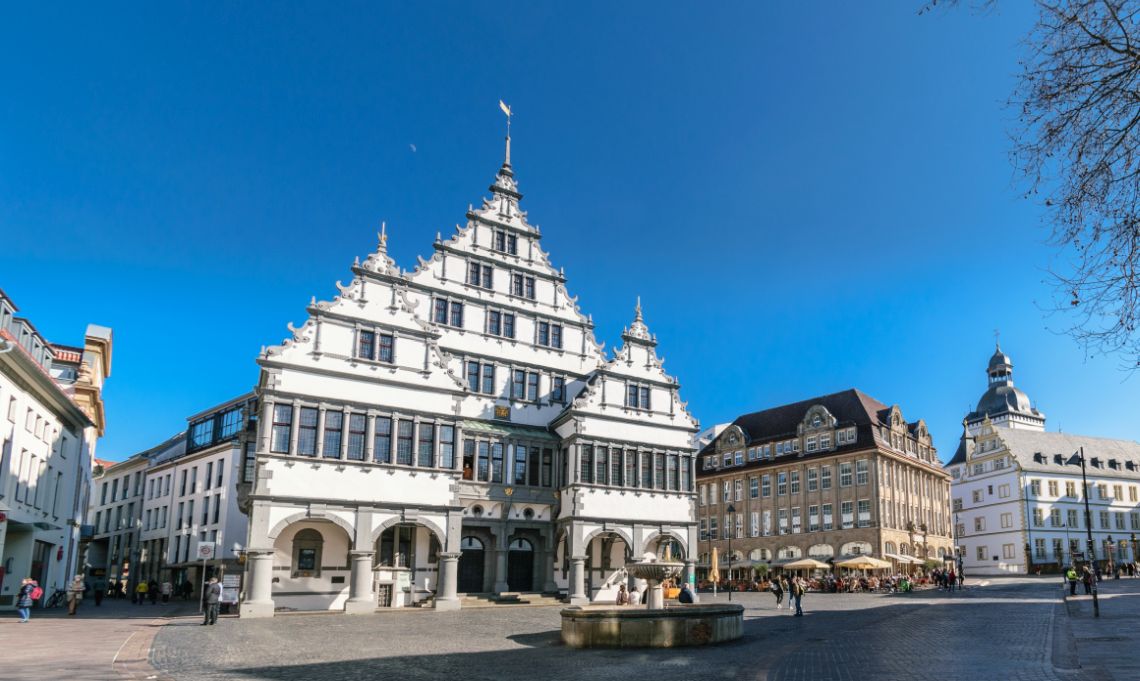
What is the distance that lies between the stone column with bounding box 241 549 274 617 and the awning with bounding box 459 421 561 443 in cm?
1137

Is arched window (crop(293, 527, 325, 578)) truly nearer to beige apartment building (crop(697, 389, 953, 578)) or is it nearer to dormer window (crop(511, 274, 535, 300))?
dormer window (crop(511, 274, 535, 300))

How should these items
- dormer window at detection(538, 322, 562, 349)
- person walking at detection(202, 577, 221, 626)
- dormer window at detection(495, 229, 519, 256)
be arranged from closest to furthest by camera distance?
person walking at detection(202, 577, 221, 626), dormer window at detection(495, 229, 519, 256), dormer window at detection(538, 322, 562, 349)

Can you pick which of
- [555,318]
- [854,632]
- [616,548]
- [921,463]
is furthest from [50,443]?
[921,463]

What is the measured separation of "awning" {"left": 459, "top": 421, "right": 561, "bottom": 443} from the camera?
4181 centimetres

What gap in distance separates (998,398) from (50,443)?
125 meters

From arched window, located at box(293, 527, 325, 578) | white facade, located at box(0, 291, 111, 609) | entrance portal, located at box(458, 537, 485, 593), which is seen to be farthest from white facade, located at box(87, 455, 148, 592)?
arched window, located at box(293, 527, 325, 578)

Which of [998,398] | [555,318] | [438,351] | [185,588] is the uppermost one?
[998,398]

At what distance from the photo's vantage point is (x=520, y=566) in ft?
140

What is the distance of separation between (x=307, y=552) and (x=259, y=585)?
137 inches

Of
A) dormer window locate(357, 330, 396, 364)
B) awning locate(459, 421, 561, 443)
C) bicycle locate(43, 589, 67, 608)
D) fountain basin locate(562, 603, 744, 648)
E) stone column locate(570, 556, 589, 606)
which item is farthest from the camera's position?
awning locate(459, 421, 561, 443)

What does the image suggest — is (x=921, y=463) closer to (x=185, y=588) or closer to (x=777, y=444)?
Answer: (x=777, y=444)

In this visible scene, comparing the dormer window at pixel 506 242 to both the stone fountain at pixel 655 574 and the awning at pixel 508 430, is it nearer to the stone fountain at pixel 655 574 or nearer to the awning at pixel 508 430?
the awning at pixel 508 430

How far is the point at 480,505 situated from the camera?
4122 cm

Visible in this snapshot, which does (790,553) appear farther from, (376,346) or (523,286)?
(376,346)
